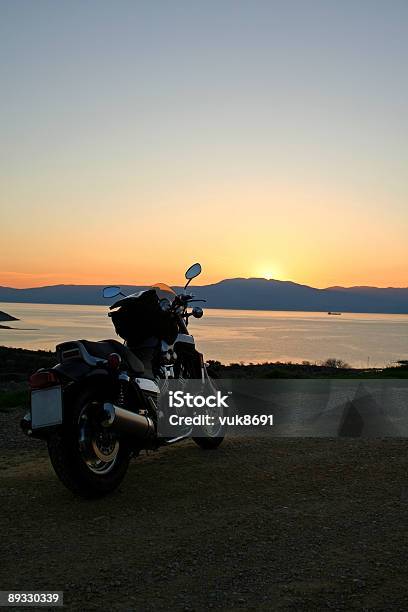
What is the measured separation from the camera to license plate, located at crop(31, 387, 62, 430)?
6062 mm

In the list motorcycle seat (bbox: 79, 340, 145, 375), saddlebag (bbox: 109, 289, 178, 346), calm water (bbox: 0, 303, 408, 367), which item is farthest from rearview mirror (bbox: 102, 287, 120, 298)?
calm water (bbox: 0, 303, 408, 367)

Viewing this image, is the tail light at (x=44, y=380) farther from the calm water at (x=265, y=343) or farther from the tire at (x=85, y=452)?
the calm water at (x=265, y=343)

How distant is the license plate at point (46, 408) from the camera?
6.06 meters

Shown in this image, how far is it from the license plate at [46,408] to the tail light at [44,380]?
0.17 ft

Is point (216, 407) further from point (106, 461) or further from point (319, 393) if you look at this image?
point (319, 393)

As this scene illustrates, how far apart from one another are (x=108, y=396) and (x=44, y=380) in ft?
2.49

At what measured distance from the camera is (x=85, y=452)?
20.5 ft

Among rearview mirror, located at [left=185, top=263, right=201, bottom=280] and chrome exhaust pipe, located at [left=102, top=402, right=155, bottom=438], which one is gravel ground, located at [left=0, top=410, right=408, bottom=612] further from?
rearview mirror, located at [left=185, top=263, right=201, bottom=280]

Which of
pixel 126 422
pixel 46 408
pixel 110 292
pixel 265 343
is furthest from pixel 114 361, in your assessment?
pixel 265 343

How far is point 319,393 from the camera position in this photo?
14.7 metres

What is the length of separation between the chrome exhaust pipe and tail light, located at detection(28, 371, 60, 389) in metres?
0.57

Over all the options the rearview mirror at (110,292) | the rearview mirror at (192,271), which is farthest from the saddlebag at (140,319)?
the rearview mirror at (192,271)

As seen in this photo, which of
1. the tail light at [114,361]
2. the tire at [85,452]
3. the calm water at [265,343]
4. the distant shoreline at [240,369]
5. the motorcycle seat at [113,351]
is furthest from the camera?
the calm water at [265,343]

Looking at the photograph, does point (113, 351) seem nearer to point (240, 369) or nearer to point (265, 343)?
point (240, 369)
